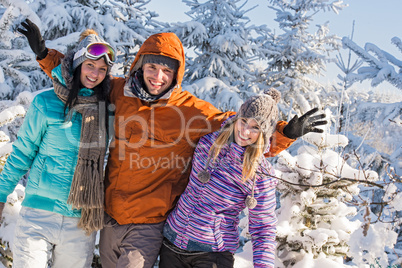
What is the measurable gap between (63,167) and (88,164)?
7.5 inches

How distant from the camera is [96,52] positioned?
250 centimetres

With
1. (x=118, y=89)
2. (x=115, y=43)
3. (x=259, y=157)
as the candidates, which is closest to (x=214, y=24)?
(x=115, y=43)

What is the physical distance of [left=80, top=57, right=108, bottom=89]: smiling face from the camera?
2480mm

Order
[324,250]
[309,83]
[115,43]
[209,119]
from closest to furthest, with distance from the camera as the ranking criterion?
[209,119]
[324,250]
[115,43]
[309,83]

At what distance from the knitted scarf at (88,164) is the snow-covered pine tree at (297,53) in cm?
845

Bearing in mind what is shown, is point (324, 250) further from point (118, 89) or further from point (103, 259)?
point (118, 89)

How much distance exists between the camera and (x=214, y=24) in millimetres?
10547

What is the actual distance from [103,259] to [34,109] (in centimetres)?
136

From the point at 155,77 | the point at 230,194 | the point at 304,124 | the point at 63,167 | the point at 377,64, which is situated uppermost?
the point at 377,64

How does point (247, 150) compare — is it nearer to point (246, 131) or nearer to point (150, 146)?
point (246, 131)

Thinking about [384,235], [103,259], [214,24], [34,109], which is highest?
[214,24]

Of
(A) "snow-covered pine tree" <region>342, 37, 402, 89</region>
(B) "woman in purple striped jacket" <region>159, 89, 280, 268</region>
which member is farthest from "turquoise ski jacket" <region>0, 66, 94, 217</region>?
(A) "snow-covered pine tree" <region>342, 37, 402, 89</region>

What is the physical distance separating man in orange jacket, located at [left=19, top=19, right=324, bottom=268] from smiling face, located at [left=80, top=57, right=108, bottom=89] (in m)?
0.23

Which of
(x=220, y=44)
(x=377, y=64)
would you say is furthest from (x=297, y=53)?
(x=377, y=64)
